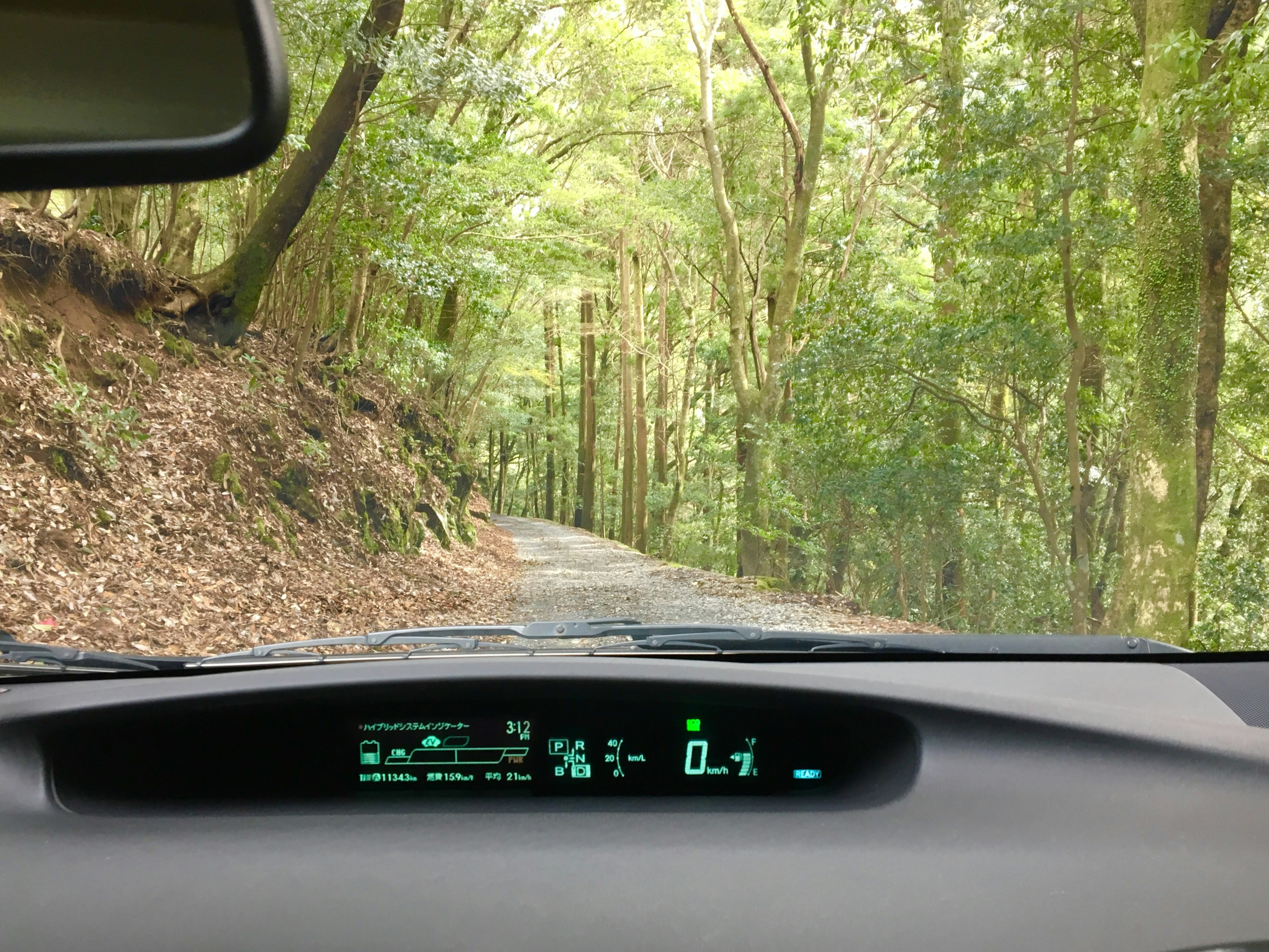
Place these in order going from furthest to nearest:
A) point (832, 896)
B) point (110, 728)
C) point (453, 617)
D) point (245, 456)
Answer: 1. point (245, 456)
2. point (453, 617)
3. point (110, 728)
4. point (832, 896)

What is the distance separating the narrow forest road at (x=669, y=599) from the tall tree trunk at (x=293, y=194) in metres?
4.25

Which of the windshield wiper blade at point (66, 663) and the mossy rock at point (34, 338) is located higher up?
the mossy rock at point (34, 338)

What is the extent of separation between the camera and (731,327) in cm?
1517

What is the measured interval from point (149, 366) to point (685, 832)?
25.6 feet

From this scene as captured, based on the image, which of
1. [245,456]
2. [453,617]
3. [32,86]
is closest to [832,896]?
[32,86]

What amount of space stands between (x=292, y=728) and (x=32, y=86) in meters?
1.37

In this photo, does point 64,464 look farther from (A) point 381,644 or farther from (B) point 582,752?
(B) point 582,752

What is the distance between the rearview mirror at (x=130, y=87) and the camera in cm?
106

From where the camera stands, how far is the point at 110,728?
1938mm

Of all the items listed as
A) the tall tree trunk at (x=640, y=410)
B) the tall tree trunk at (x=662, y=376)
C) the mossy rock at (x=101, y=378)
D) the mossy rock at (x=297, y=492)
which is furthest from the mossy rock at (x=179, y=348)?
the tall tree trunk at (x=662, y=376)

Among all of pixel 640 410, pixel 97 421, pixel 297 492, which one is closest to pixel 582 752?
pixel 97 421

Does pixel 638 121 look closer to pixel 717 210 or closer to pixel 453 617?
pixel 717 210

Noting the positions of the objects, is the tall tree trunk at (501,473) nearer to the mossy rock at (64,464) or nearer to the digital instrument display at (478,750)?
the mossy rock at (64,464)

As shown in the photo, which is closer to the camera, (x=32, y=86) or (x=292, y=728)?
(x=32, y=86)
